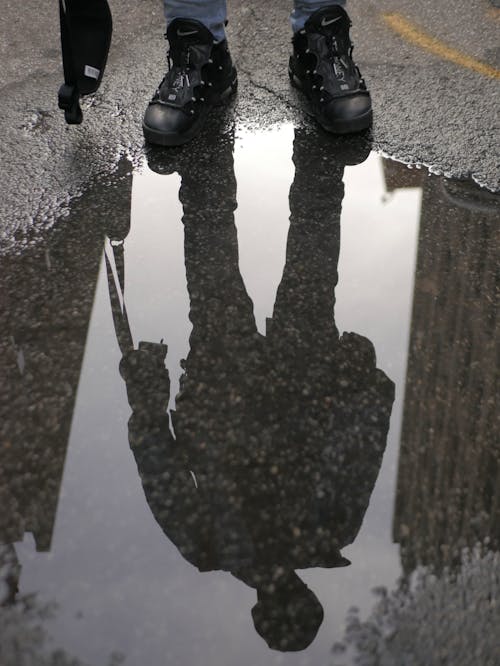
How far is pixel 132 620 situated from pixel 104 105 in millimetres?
2163

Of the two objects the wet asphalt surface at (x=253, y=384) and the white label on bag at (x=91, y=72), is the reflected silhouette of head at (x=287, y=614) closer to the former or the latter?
the wet asphalt surface at (x=253, y=384)

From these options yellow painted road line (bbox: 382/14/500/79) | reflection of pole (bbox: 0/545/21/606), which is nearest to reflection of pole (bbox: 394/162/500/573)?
reflection of pole (bbox: 0/545/21/606)

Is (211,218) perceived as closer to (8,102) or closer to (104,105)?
(104,105)

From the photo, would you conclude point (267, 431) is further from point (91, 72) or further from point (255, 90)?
point (255, 90)

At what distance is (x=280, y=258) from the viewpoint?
2.18 metres

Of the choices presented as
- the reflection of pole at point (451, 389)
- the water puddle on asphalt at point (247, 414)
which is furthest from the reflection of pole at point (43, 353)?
the reflection of pole at point (451, 389)

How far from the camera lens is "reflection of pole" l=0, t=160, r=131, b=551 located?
1.53 meters

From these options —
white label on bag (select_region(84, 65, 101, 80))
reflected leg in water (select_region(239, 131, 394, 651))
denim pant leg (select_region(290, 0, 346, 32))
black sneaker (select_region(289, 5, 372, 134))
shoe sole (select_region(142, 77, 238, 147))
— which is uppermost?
denim pant leg (select_region(290, 0, 346, 32))

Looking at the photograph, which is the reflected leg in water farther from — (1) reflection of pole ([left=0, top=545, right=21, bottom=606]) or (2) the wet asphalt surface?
(1) reflection of pole ([left=0, top=545, right=21, bottom=606])

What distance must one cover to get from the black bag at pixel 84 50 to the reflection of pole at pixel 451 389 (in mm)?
1218

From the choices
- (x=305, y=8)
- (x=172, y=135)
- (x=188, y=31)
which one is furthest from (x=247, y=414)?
(x=305, y=8)

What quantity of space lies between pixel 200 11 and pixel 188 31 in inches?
3.3

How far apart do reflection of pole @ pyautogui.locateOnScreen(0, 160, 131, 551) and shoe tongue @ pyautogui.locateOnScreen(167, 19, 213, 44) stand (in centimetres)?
63

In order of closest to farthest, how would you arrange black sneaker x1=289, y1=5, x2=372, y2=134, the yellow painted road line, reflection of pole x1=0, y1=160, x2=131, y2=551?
reflection of pole x1=0, y1=160, x2=131, y2=551 < black sneaker x1=289, y1=5, x2=372, y2=134 < the yellow painted road line
